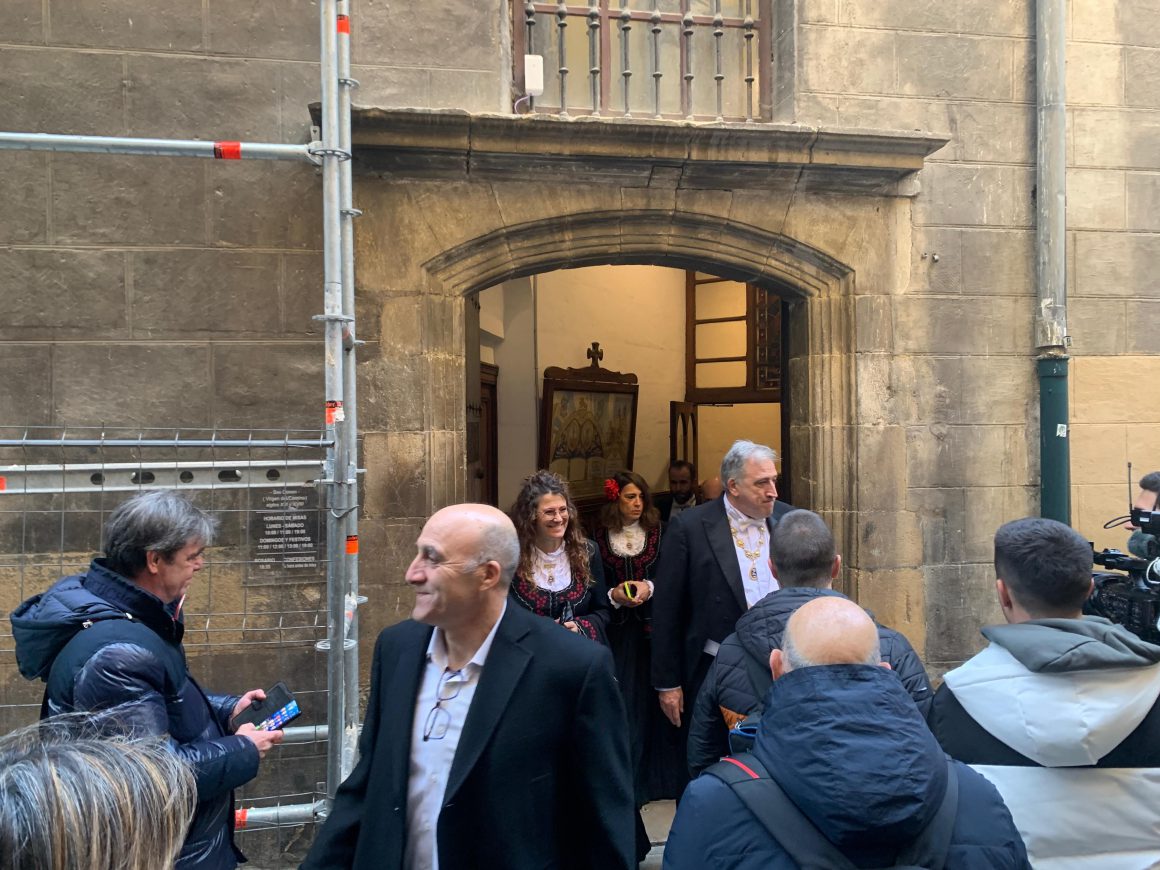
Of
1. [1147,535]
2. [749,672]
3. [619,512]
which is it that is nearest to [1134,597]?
[1147,535]

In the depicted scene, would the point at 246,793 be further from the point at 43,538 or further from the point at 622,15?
the point at 622,15

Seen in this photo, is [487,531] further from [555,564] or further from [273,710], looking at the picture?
[555,564]

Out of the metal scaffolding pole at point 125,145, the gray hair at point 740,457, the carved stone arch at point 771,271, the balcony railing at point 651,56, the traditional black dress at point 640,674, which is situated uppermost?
the balcony railing at point 651,56

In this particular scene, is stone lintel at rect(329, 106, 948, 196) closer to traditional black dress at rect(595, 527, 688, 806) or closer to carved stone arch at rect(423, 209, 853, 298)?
carved stone arch at rect(423, 209, 853, 298)

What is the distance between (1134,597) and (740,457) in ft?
4.72

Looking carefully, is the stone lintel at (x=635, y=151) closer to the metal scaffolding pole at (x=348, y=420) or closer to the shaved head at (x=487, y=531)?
the metal scaffolding pole at (x=348, y=420)

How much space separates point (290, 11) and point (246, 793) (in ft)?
11.5

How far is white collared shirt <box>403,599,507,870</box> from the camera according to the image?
185cm

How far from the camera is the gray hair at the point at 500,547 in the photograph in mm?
1974

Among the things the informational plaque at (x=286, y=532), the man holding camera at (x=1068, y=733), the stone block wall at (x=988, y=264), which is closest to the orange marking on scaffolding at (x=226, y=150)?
the informational plaque at (x=286, y=532)

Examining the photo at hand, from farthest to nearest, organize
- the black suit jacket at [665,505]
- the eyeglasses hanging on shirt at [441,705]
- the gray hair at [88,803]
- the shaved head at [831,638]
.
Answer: the black suit jacket at [665,505] → the eyeglasses hanging on shirt at [441,705] → the shaved head at [831,638] → the gray hair at [88,803]

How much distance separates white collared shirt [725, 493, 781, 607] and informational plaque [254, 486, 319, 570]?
1824 millimetres

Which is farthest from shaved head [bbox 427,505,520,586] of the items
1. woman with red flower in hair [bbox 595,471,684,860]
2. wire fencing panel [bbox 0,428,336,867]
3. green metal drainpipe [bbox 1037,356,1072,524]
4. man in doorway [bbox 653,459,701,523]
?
man in doorway [bbox 653,459,701,523]

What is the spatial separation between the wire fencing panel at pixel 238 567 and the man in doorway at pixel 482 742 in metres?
1.95
